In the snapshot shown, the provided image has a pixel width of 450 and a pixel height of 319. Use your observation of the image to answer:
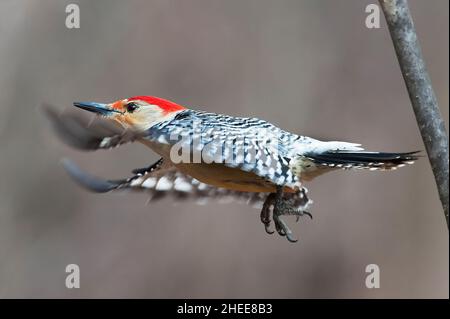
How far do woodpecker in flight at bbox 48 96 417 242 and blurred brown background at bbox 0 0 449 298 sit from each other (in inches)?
119

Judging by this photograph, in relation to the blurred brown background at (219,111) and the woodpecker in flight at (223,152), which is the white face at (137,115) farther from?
the blurred brown background at (219,111)

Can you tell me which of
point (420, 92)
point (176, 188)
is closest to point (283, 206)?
point (176, 188)

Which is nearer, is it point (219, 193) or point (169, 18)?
point (219, 193)

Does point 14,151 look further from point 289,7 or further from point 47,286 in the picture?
point 289,7

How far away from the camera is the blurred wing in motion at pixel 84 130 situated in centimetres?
381

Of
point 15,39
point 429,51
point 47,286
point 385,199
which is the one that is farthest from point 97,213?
point 429,51

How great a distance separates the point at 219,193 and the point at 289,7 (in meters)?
3.88

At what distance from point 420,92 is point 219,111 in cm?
429

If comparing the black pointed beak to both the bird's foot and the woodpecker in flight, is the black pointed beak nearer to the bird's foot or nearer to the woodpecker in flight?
the woodpecker in flight

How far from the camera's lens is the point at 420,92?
10.5 ft

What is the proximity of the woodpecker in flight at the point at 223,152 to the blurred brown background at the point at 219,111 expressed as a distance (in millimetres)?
3027

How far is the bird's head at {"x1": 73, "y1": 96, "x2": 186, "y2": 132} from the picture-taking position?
12.5 ft

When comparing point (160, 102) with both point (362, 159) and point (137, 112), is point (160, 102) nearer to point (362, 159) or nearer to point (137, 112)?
point (137, 112)

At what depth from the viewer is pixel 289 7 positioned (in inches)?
308
